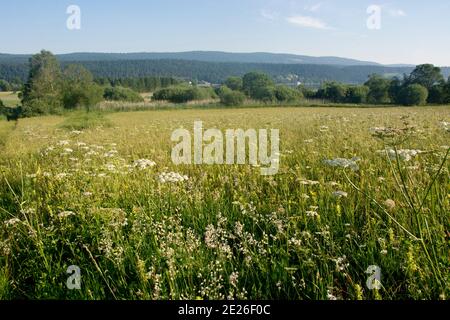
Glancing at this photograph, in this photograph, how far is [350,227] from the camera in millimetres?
3770

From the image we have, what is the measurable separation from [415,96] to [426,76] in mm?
26267

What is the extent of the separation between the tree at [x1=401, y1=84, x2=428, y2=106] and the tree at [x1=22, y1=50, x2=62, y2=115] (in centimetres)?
7673

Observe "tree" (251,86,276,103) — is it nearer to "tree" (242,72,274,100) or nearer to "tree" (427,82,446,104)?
"tree" (242,72,274,100)

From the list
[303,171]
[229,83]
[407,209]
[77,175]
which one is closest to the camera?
[407,209]

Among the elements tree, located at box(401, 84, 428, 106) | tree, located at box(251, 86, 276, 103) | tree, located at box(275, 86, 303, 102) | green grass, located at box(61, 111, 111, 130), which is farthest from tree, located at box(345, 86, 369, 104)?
green grass, located at box(61, 111, 111, 130)

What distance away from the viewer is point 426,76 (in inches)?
3824

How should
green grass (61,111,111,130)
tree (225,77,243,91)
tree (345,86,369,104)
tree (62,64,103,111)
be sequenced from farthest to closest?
tree (225,77,243,91) → tree (345,86,369,104) → tree (62,64,103,111) → green grass (61,111,111,130)

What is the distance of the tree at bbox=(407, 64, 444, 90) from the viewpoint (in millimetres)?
96188

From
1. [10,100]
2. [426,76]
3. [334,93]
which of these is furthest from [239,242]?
[10,100]

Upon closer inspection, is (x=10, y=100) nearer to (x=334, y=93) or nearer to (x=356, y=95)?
(x=334, y=93)
